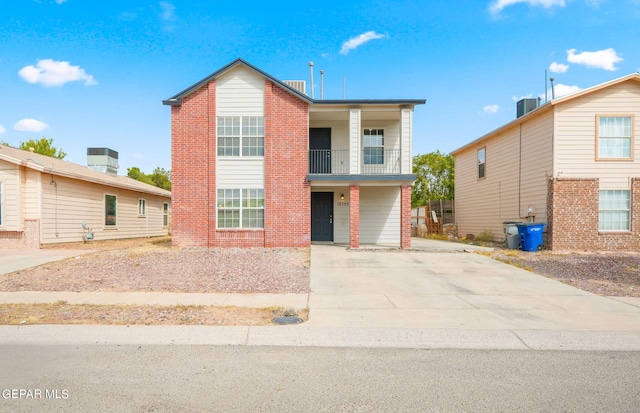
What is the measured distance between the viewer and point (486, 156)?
22359mm

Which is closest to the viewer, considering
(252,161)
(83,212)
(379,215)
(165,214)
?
(252,161)

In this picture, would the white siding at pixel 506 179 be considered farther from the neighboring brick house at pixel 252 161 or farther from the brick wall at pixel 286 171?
the brick wall at pixel 286 171

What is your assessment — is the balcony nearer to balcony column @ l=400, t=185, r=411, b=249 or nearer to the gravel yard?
balcony column @ l=400, t=185, r=411, b=249

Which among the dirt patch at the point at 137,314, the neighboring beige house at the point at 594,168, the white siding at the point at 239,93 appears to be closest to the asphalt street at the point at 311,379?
the dirt patch at the point at 137,314

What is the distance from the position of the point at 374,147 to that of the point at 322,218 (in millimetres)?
4103

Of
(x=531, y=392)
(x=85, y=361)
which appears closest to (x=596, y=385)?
(x=531, y=392)

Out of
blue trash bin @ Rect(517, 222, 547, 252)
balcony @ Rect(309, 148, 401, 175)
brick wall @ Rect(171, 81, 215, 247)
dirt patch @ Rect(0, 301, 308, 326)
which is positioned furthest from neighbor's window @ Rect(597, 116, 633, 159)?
brick wall @ Rect(171, 81, 215, 247)

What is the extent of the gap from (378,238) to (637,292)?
34.8ft

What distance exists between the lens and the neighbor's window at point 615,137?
628 inches

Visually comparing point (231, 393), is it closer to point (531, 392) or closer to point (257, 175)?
point (531, 392)

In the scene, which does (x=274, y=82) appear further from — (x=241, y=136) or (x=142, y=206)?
(x=142, y=206)

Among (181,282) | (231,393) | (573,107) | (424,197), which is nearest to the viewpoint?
(231,393)

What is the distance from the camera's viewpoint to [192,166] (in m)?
16.6

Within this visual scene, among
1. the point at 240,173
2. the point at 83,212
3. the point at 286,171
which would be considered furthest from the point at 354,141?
the point at 83,212
